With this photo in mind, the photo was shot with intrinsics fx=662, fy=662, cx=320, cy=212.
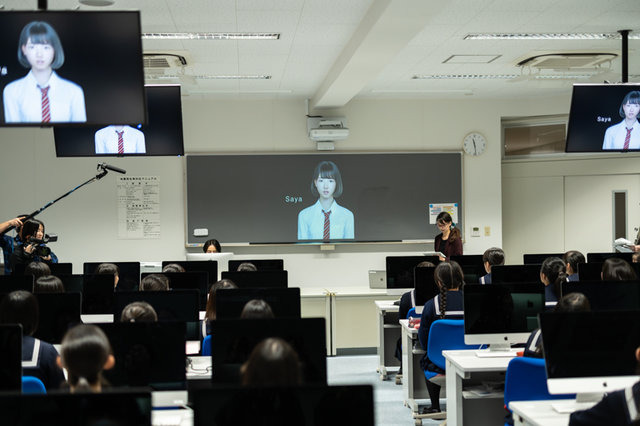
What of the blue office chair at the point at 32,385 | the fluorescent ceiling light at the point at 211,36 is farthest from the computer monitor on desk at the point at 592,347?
the fluorescent ceiling light at the point at 211,36

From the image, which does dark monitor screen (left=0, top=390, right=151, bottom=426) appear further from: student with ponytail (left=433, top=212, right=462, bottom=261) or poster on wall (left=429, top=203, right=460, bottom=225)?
poster on wall (left=429, top=203, right=460, bottom=225)

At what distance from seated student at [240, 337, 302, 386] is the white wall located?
22.9 feet

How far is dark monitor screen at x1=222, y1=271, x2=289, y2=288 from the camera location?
19.3 ft

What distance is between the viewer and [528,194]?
31.7ft

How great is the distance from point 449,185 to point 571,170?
5.88ft

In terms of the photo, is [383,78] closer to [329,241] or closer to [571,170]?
[329,241]

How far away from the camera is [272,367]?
205 cm

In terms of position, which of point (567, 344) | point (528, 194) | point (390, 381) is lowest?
point (390, 381)

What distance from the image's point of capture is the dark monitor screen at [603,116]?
546cm

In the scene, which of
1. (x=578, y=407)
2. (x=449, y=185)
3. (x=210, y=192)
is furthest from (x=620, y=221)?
(x=578, y=407)

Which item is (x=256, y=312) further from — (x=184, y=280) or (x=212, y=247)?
(x=212, y=247)

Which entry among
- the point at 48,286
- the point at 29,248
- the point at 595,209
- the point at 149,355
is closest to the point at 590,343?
the point at 149,355

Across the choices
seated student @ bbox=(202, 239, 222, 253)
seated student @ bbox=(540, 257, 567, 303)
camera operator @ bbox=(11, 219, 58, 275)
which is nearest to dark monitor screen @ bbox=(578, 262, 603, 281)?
seated student @ bbox=(540, 257, 567, 303)

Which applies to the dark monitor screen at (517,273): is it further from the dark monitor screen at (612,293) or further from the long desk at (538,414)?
the long desk at (538,414)
